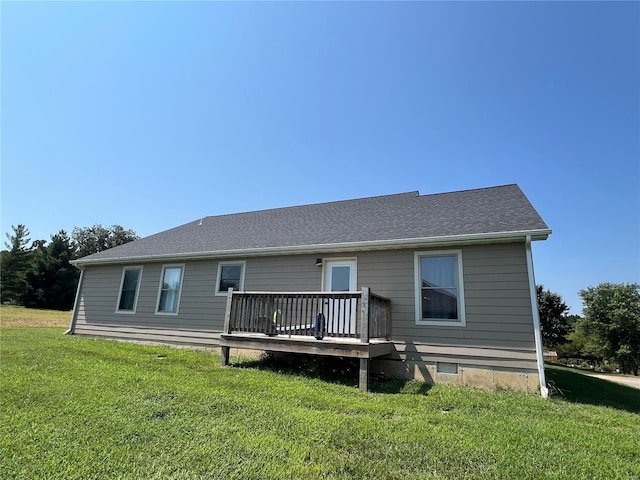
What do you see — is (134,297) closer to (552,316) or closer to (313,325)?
(313,325)

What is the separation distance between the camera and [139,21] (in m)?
8.91

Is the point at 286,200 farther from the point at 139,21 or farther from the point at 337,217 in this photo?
the point at 139,21

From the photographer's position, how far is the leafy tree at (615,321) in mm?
26969

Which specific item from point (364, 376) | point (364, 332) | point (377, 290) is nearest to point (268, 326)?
point (364, 332)


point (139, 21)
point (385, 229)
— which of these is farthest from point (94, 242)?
point (385, 229)

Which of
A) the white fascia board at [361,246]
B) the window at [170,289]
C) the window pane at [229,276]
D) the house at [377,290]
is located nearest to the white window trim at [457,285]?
the house at [377,290]

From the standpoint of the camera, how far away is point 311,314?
623 centimetres

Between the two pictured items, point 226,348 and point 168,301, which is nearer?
point 226,348

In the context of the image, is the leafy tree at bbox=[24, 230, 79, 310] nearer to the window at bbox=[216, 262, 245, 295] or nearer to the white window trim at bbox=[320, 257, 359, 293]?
the window at bbox=[216, 262, 245, 295]

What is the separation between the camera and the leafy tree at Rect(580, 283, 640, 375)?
2697 cm

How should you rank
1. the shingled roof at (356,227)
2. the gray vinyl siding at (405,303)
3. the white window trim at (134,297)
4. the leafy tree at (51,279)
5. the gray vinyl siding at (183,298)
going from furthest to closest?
the leafy tree at (51,279) → the white window trim at (134,297) → the gray vinyl siding at (183,298) → the shingled roof at (356,227) → the gray vinyl siding at (405,303)

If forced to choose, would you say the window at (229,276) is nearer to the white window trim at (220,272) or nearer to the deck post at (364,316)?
the white window trim at (220,272)

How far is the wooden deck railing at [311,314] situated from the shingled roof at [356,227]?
1611mm

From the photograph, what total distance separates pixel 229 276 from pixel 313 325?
3.52 metres
